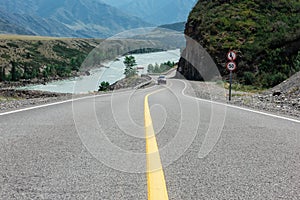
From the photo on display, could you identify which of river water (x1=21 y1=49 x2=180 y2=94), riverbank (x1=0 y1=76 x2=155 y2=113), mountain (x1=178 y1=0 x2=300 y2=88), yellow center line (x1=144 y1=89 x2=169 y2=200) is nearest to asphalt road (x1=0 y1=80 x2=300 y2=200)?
yellow center line (x1=144 y1=89 x2=169 y2=200)

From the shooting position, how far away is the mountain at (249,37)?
155ft

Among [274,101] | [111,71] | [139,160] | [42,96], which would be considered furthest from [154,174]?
[111,71]

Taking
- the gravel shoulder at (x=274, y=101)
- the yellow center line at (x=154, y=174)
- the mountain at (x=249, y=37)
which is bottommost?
the gravel shoulder at (x=274, y=101)

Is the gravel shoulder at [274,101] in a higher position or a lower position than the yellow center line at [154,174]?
lower

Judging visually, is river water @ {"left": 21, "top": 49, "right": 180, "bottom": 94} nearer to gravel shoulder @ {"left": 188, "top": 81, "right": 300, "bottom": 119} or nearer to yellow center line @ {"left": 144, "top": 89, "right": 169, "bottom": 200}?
gravel shoulder @ {"left": 188, "top": 81, "right": 300, "bottom": 119}

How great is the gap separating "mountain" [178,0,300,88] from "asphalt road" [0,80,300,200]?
33.1 metres

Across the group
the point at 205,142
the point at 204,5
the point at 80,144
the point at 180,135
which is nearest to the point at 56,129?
the point at 80,144

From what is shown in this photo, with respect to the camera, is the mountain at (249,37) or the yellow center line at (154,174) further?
the mountain at (249,37)

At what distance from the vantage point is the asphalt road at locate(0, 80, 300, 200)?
11.8 ft

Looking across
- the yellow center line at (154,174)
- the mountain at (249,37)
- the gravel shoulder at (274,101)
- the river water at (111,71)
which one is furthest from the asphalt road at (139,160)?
the mountain at (249,37)

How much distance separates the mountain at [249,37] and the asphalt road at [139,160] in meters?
33.1

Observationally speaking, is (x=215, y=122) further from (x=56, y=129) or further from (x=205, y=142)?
(x=56, y=129)

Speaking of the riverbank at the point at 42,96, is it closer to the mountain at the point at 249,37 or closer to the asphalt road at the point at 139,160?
the asphalt road at the point at 139,160

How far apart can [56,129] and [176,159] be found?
336 centimetres
